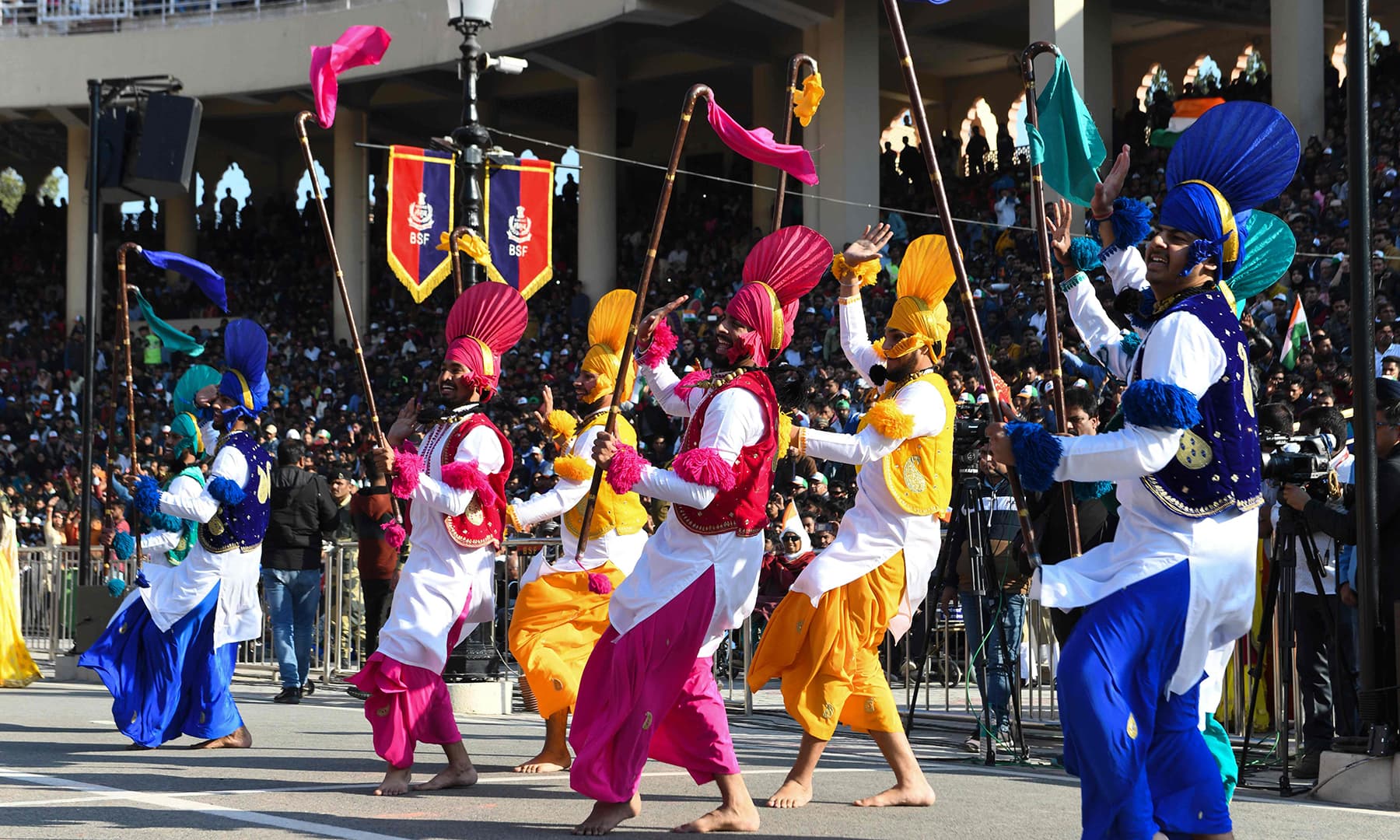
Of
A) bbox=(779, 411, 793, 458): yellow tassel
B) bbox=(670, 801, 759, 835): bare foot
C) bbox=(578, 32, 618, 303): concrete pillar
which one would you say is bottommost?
bbox=(670, 801, 759, 835): bare foot

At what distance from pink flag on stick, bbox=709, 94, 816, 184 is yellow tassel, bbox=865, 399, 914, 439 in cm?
100

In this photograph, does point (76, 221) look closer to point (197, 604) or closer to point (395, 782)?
point (197, 604)

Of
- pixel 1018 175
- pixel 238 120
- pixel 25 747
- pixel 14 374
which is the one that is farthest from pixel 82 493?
pixel 238 120

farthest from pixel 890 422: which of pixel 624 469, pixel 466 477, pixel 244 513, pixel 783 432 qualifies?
pixel 244 513

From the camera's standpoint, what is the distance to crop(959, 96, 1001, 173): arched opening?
32.5 meters

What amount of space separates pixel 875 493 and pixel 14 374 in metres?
28.9

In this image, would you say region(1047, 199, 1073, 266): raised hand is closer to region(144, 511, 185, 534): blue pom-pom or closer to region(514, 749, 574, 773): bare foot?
region(514, 749, 574, 773): bare foot

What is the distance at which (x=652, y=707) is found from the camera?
6441mm

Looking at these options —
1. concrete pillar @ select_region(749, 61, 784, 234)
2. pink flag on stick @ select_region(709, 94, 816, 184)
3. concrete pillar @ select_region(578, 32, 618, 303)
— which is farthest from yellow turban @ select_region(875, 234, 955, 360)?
concrete pillar @ select_region(578, 32, 618, 303)

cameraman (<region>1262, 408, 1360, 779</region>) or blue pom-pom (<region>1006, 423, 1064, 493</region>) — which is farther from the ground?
blue pom-pom (<region>1006, 423, 1064, 493</region>)

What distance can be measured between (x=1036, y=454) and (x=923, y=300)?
3050 millimetres

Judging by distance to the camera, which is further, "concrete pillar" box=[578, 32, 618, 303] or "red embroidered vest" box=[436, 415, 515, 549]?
"concrete pillar" box=[578, 32, 618, 303]

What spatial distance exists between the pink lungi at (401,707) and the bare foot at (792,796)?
4.89 ft

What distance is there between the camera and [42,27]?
3322cm
